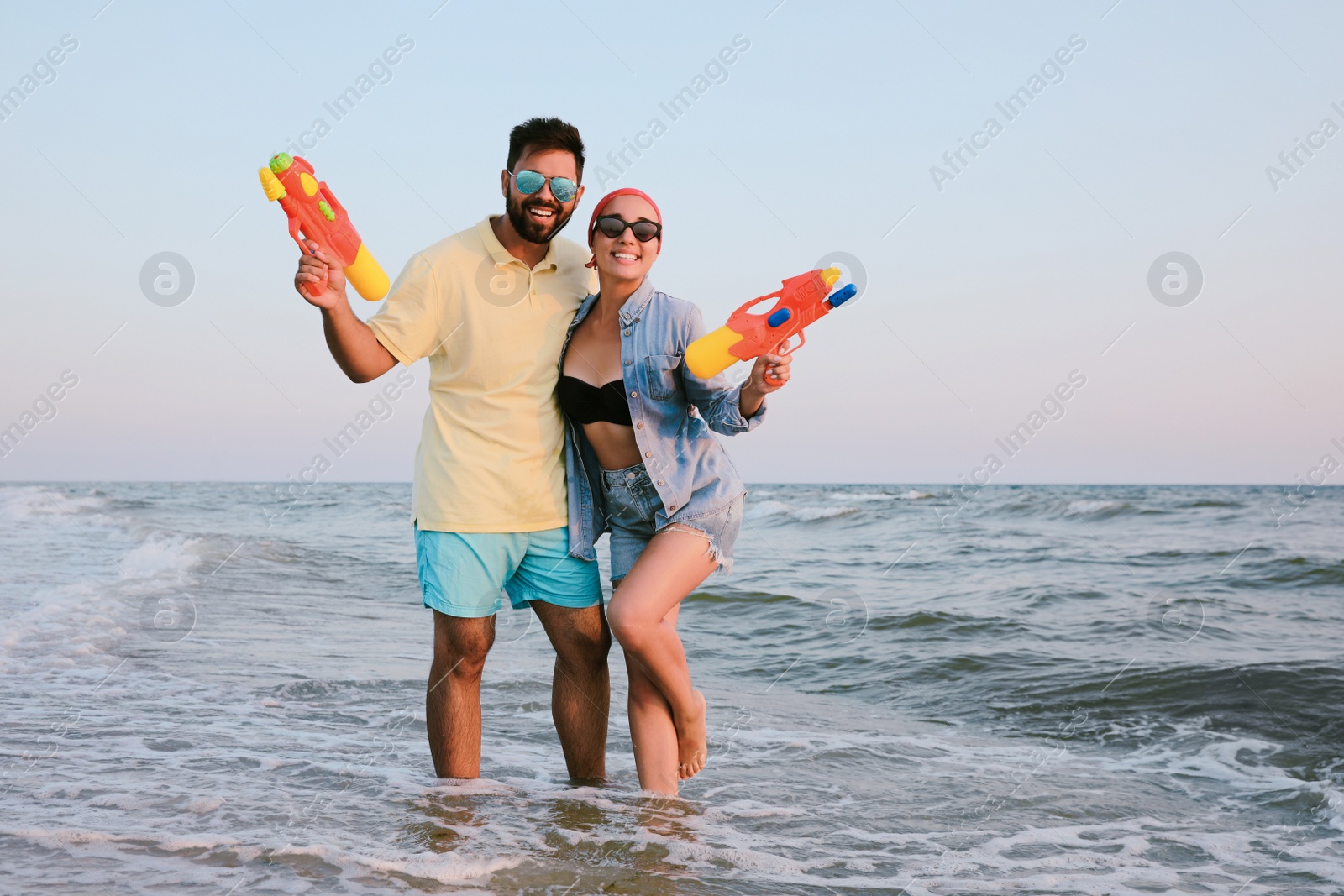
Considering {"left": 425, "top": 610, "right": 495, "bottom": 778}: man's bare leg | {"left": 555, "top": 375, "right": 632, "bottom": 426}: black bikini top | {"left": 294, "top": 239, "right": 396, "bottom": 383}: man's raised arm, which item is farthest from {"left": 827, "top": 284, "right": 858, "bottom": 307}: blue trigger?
{"left": 425, "top": 610, "right": 495, "bottom": 778}: man's bare leg

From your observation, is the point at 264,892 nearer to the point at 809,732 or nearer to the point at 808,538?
the point at 809,732

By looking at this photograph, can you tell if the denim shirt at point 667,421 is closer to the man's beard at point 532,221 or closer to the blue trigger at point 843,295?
the man's beard at point 532,221

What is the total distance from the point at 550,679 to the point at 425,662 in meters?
0.93

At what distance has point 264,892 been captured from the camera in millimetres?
2500

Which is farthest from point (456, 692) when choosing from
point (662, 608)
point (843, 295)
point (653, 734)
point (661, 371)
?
point (843, 295)

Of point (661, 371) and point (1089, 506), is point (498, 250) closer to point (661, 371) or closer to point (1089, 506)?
point (661, 371)

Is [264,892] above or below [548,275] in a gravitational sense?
below

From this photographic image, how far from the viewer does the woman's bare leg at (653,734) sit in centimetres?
353

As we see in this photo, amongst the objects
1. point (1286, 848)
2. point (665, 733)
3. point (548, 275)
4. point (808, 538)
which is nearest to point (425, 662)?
point (665, 733)

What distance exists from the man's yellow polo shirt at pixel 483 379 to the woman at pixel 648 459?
0.12m

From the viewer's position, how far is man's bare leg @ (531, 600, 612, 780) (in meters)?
3.63

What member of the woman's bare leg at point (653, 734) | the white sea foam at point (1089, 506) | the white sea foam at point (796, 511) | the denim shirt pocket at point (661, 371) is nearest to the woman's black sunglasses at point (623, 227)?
the denim shirt pocket at point (661, 371)

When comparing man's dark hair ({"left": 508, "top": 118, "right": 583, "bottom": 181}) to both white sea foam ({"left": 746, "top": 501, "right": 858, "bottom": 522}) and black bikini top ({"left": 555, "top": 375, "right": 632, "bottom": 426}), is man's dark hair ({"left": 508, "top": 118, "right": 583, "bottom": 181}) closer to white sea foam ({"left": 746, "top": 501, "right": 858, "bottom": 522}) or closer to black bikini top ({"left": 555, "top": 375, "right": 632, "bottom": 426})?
black bikini top ({"left": 555, "top": 375, "right": 632, "bottom": 426})

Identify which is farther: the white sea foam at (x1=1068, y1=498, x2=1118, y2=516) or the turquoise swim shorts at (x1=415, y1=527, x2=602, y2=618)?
the white sea foam at (x1=1068, y1=498, x2=1118, y2=516)
